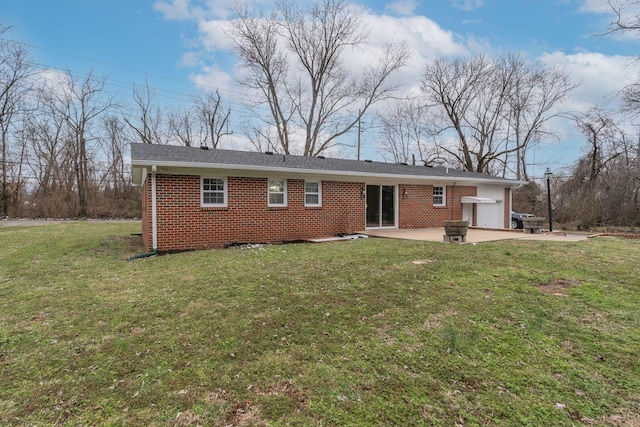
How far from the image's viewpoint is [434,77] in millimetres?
26781

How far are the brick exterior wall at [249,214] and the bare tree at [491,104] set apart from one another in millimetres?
17537

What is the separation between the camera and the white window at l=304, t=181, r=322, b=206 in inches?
429

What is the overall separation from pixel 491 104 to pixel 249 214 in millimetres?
25051

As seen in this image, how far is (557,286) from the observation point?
4.95 metres

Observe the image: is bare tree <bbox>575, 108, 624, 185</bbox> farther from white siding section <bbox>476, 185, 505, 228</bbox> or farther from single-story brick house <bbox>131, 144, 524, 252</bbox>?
single-story brick house <bbox>131, 144, 524, 252</bbox>

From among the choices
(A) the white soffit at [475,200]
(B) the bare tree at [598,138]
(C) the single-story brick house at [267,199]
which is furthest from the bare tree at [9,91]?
(B) the bare tree at [598,138]

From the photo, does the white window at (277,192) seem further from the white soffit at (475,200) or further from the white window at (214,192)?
the white soffit at (475,200)

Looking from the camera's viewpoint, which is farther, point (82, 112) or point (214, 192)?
point (82, 112)

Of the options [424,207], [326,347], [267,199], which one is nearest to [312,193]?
[267,199]

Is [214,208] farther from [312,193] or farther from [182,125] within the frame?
[182,125]

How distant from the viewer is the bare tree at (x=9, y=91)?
71.1ft

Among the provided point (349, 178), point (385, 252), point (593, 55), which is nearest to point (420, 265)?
point (385, 252)

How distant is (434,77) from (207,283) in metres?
27.1

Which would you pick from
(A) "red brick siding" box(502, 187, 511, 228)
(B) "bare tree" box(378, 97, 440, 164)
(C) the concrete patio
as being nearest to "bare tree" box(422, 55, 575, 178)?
(B) "bare tree" box(378, 97, 440, 164)
